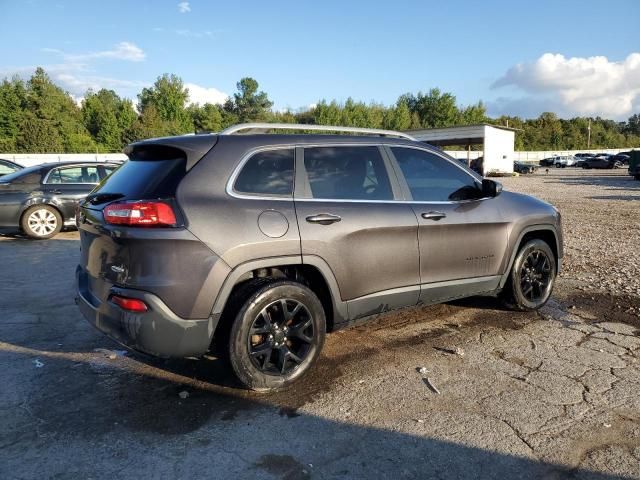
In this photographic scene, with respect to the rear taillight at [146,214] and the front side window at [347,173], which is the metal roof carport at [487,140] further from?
the rear taillight at [146,214]

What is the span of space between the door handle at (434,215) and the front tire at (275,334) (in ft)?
4.15

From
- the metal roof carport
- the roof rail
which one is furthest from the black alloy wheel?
the metal roof carport

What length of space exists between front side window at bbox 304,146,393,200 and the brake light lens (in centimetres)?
142

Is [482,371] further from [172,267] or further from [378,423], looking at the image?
[172,267]

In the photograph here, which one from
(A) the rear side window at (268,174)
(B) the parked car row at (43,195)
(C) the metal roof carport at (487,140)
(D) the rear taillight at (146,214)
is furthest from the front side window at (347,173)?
(C) the metal roof carport at (487,140)

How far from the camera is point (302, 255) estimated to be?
3395 millimetres

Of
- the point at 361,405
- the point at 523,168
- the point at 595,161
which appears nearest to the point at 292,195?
the point at 361,405

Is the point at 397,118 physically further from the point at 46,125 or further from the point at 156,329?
the point at 156,329

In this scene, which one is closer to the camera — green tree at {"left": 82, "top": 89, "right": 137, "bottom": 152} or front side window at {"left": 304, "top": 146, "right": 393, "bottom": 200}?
front side window at {"left": 304, "top": 146, "right": 393, "bottom": 200}

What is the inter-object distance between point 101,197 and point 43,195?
723 centimetres

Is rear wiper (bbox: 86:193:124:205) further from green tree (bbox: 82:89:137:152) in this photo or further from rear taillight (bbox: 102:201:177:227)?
green tree (bbox: 82:89:137:152)

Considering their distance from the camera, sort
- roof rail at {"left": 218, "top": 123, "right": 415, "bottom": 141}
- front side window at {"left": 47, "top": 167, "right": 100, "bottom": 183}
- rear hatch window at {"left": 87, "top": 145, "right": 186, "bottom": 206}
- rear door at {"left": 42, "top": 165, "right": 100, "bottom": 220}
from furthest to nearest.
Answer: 1. front side window at {"left": 47, "top": 167, "right": 100, "bottom": 183}
2. rear door at {"left": 42, "top": 165, "right": 100, "bottom": 220}
3. roof rail at {"left": 218, "top": 123, "right": 415, "bottom": 141}
4. rear hatch window at {"left": 87, "top": 145, "right": 186, "bottom": 206}

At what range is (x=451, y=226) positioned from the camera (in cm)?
427

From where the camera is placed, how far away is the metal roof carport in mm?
44594
